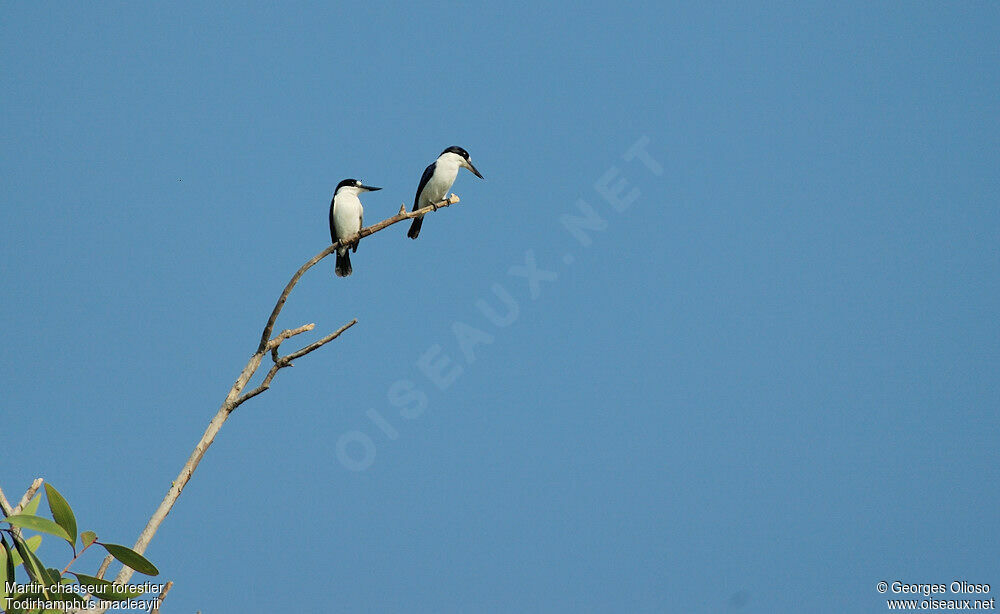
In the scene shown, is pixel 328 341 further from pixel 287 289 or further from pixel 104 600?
pixel 104 600

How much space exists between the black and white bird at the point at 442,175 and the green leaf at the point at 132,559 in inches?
321

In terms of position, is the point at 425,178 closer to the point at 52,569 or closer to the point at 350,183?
the point at 350,183

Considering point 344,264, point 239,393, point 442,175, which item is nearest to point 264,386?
point 239,393

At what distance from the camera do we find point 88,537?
132 inches

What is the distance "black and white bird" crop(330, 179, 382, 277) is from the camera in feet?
35.7

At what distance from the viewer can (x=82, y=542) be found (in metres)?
3.35

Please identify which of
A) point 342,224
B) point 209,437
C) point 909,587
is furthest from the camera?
point 342,224

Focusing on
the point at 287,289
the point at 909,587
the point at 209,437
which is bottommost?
the point at 909,587

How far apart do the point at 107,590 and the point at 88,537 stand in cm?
23

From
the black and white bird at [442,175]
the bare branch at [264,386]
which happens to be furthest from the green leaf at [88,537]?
the black and white bird at [442,175]

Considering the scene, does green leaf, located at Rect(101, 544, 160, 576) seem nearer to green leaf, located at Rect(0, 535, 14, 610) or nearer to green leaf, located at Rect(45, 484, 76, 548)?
green leaf, located at Rect(45, 484, 76, 548)

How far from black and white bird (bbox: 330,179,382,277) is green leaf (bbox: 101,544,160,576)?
7.51m

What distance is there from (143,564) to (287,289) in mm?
2052

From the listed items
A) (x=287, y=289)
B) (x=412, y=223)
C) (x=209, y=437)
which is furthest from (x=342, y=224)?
(x=209, y=437)
